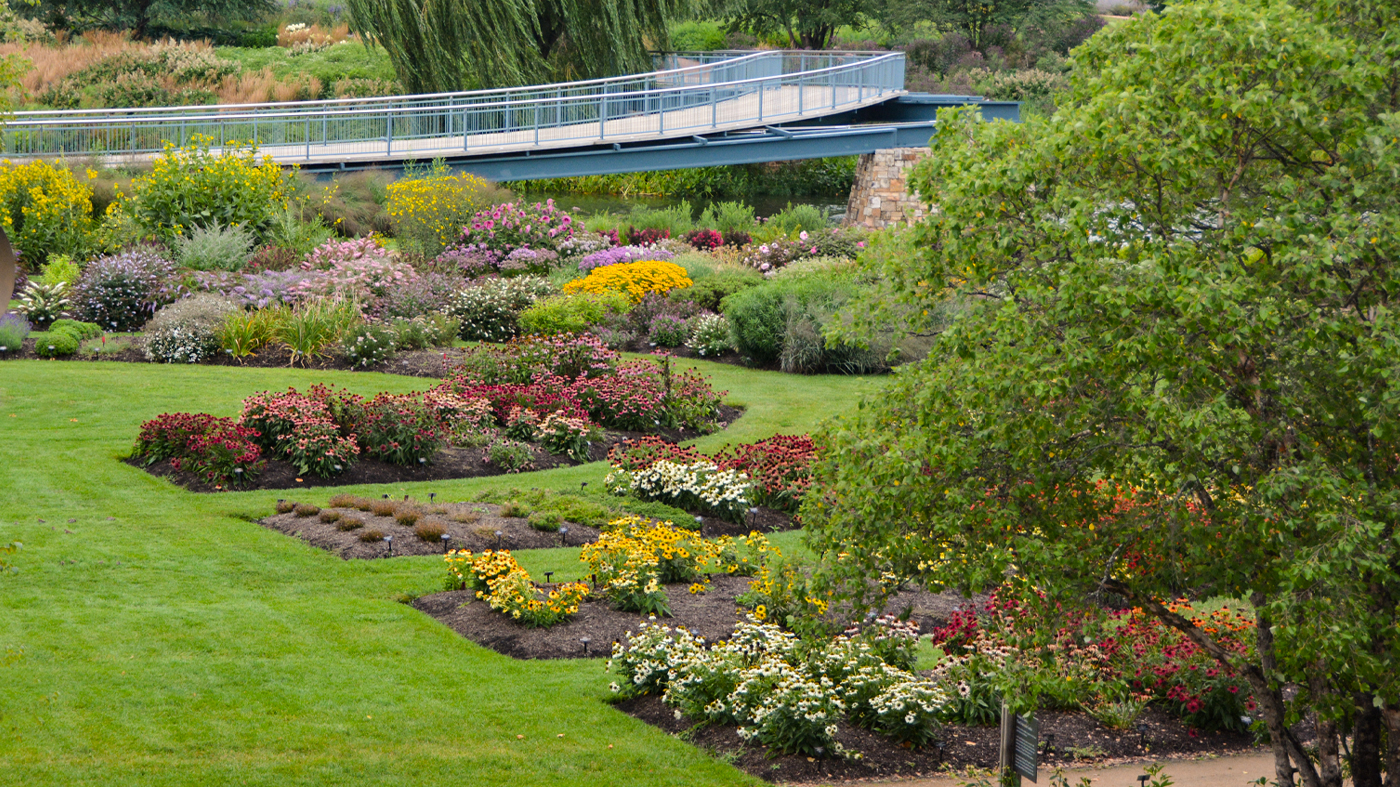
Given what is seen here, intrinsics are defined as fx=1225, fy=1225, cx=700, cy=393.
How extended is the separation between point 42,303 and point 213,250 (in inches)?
99.2

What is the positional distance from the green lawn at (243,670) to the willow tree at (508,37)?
20776mm

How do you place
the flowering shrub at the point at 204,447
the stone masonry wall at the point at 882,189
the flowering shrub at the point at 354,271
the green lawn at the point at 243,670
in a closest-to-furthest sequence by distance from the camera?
1. the green lawn at the point at 243,670
2. the flowering shrub at the point at 204,447
3. the flowering shrub at the point at 354,271
4. the stone masonry wall at the point at 882,189

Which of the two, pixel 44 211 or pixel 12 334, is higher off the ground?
pixel 44 211

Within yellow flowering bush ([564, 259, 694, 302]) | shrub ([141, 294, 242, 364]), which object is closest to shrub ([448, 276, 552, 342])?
yellow flowering bush ([564, 259, 694, 302])

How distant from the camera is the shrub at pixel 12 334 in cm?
1519

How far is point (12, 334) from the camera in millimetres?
15242

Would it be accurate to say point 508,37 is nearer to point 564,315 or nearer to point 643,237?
point 643,237

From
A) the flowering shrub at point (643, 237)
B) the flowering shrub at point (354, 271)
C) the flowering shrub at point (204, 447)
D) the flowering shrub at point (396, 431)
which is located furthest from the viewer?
the flowering shrub at point (643, 237)

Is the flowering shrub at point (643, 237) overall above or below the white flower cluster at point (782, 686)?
below

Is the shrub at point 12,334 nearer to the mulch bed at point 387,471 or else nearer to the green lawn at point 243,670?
the green lawn at point 243,670

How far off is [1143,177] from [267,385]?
453 inches

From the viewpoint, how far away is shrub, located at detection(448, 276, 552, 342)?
59.0 feet

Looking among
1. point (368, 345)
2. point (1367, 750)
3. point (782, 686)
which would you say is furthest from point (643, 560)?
point (368, 345)

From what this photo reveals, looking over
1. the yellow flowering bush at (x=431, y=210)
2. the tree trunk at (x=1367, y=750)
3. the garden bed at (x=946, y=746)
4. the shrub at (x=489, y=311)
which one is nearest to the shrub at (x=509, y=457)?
the garden bed at (x=946, y=746)
